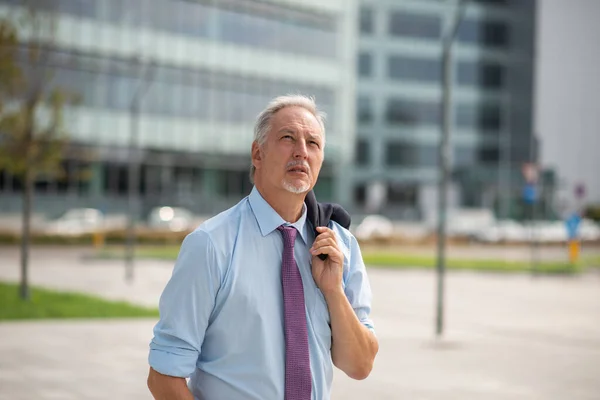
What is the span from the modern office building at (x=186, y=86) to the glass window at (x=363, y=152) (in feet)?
31.7

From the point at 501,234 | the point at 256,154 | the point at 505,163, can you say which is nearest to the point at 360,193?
the point at 505,163

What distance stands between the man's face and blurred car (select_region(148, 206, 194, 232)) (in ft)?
162

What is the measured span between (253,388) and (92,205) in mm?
54140

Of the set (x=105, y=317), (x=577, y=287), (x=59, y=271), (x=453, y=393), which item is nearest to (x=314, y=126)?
(x=453, y=393)

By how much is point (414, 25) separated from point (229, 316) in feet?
272

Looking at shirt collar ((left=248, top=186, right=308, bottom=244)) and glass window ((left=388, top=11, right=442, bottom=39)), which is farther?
glass window ((left=388, top=11, right=442, bottom=39))

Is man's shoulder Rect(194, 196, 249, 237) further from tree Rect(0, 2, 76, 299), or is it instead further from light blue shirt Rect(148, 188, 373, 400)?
tree Rect(0, 2, 76, 299)

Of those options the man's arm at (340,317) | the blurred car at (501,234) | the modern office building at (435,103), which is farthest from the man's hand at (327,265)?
the modern office building at (435,103)

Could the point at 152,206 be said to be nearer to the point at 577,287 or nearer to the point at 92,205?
the point at 92,205

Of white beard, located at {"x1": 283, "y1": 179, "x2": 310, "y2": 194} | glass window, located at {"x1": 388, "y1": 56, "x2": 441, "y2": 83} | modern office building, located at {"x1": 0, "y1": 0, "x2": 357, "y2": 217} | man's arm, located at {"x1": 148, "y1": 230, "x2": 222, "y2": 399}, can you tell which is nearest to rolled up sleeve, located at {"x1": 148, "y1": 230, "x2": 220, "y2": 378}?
man's arm, located at {"x1": 148, "y1": 230, "x2": 222, "y2": 399}

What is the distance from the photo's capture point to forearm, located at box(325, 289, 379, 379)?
10.3 ft

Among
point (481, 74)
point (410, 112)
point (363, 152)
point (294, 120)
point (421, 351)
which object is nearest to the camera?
point (294, 120)

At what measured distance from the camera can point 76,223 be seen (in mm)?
50188

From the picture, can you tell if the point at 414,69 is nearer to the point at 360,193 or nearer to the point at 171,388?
the point at 360,193
